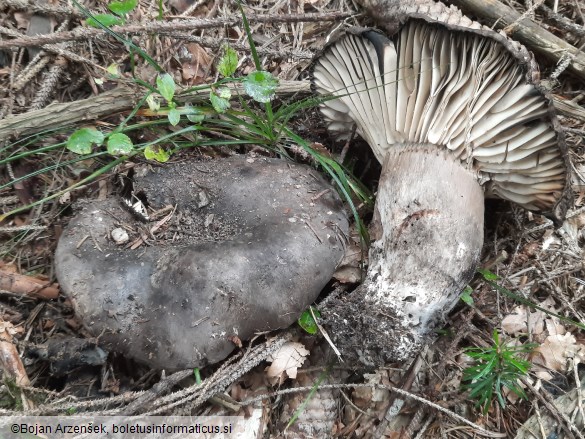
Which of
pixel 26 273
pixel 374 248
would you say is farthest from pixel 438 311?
pixel 26 273

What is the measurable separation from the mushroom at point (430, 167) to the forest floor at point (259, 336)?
258 mm

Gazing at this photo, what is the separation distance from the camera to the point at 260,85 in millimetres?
2418

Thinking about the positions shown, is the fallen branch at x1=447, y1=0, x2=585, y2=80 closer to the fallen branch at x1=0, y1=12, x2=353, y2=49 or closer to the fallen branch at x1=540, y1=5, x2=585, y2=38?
the fallen branch at x1=540, y1=5, x2=585, y2=38

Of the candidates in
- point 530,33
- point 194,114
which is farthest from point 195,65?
point 530,33

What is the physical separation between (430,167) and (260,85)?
39.2 inches

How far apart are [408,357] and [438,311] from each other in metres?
0.28

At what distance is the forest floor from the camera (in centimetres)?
222

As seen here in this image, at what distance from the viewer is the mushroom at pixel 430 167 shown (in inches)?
84.5

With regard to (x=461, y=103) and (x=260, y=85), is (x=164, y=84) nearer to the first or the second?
(x=260, y=85)

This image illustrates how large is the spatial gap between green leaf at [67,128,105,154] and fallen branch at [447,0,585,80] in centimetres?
239

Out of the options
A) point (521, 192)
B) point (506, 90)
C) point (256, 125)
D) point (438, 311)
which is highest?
point (506, 90)

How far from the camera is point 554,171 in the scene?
230cm

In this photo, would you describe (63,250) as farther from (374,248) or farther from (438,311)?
(438,311)

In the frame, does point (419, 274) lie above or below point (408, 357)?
above
